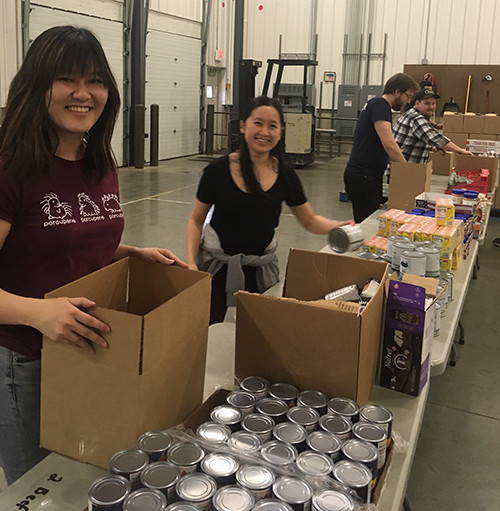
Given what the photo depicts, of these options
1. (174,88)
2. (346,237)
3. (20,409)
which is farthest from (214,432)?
(174,88)

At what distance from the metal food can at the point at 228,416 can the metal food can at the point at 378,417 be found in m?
0.26

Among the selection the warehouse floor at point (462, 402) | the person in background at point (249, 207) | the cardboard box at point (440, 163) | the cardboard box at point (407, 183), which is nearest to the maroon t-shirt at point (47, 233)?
the person in background at point (249, 207)

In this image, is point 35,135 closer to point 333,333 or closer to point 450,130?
point 333,333

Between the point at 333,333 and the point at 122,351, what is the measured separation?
48cm

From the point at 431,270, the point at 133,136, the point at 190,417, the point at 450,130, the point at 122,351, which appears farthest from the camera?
the point at 133,136

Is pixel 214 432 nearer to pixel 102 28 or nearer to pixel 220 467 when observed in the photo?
pixel 220 467

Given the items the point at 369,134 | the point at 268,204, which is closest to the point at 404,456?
the point at 268,204

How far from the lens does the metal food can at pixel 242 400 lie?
117 cm

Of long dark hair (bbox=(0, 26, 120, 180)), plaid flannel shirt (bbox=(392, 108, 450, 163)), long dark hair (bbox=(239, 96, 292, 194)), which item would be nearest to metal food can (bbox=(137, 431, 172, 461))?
long dark hair (bbox=(0, 26, 120, 180))

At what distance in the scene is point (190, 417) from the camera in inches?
45.5

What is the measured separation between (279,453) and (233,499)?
16 centimetres

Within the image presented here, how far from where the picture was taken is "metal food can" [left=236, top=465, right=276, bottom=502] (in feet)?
2.99

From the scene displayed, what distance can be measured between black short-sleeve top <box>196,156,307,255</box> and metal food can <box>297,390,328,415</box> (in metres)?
1.23

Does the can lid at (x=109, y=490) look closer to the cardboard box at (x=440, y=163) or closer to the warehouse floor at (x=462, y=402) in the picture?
the warehouse floor at (x=462, y=402)
